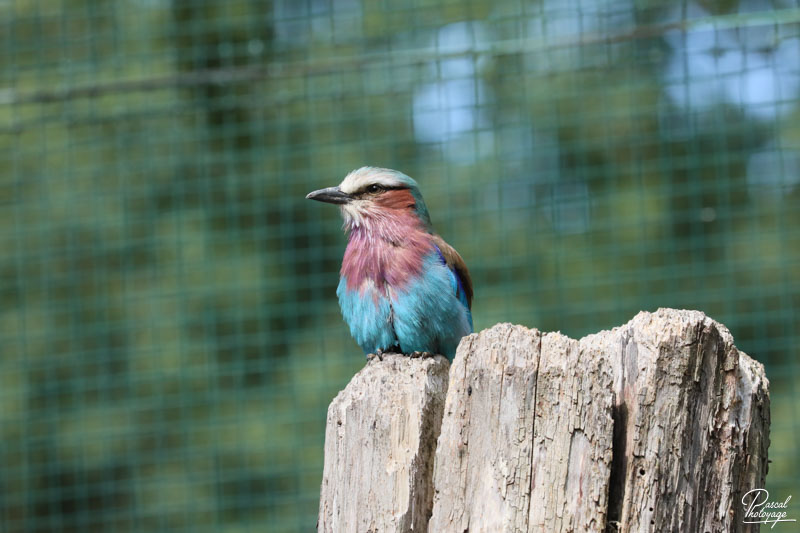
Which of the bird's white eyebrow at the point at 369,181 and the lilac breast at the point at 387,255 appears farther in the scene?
the bird's white eyebrow at the point at 369,181

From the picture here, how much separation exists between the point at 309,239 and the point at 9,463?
204 centimetres

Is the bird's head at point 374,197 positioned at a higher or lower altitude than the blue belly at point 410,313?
higher

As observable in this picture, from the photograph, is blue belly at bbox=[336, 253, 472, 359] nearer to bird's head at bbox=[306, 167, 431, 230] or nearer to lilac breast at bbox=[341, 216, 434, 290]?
lilac breast at bbox=[341, 216, 434, 290]

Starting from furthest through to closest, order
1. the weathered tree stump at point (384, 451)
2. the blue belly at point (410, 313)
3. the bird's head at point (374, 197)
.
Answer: the bird's head at point (374, 197) < the blue belly at point (410, 313) < the weathered tree stump at point (384, 451)

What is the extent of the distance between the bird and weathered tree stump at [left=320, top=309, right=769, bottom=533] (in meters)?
1.17

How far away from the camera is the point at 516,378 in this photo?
1.92 meters

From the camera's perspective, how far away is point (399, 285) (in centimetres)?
332

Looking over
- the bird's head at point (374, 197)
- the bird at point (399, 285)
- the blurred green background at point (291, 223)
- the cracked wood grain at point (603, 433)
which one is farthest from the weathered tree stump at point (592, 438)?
the blurred green background at point (291, 223)

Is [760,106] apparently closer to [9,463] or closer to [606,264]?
[606,264]

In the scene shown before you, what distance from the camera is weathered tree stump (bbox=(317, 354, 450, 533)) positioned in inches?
78.6

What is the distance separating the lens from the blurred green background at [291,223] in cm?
577

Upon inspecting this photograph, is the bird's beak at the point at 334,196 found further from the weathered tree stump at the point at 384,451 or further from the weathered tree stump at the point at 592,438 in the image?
the weathered tree stump at the point at 592,438
